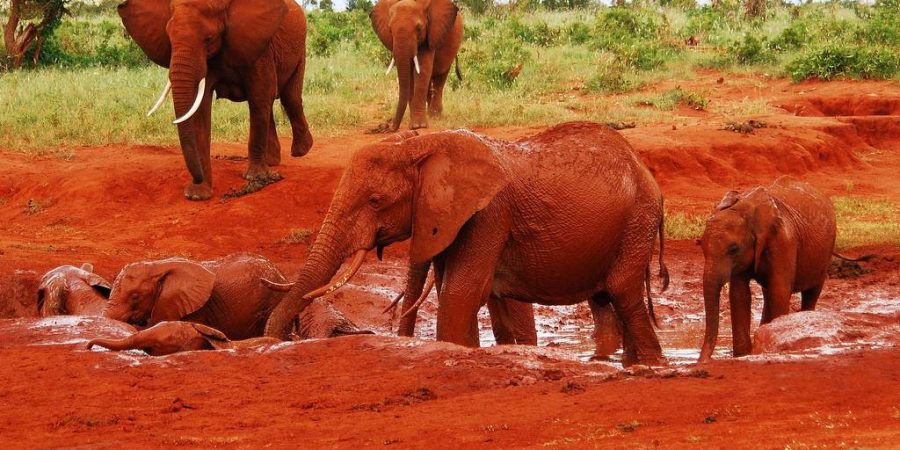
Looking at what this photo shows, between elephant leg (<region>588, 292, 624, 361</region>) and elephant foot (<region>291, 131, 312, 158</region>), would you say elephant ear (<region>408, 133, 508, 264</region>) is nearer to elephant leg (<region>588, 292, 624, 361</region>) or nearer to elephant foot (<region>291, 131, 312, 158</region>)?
elephant leg (<region>588, 292, 624, 361</region>)

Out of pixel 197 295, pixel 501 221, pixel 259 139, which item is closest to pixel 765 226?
pixel 501 221

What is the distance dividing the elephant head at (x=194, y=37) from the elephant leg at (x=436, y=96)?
6529mm

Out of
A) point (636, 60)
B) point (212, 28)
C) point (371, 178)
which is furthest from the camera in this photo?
point (636, 60)

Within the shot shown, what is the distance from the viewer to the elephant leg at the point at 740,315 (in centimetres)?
991

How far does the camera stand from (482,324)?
12141 mm

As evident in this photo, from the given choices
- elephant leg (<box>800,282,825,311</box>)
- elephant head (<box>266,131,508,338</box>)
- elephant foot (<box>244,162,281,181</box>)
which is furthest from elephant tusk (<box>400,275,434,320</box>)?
elephant foot (<box>244,162,281,181</box>)

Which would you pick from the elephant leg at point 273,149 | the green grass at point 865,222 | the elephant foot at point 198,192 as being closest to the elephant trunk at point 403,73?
the elephant leg at point 273,149

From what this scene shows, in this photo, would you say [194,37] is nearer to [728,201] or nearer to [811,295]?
[728,201]

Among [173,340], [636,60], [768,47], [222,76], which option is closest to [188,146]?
[222,76]

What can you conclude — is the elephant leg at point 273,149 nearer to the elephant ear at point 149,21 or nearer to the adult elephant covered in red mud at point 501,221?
the elephant ear at point 149,21

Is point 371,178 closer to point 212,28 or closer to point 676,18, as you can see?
point 212,28

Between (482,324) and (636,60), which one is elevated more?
(636,60)

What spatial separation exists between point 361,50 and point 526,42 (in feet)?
11.9

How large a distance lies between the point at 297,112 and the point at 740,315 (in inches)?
308
